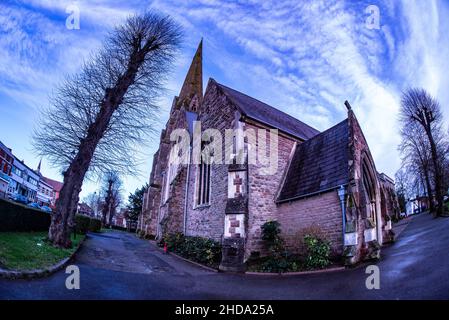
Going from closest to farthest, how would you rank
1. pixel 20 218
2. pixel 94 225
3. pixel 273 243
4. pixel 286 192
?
pixel 273 243 → pixel 286 192 → pixel 20 218 → pixel 94 225

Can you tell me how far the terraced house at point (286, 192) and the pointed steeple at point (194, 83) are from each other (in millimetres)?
15147

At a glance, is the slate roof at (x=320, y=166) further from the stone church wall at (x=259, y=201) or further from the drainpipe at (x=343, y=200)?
the stone church wall at (x=259, y=201)

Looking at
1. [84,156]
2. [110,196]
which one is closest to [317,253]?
[84,156]

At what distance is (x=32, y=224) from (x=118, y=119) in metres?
7.35

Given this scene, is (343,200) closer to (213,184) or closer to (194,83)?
(213,184)

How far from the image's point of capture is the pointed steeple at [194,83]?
1177 inches

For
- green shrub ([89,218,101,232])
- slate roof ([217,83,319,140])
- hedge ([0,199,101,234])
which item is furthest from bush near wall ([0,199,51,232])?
slate roof ([217,83,319,140])

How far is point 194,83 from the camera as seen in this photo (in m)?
31.4

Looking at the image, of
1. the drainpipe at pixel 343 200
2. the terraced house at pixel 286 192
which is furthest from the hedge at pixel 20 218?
the drainpipe at pixel 343 200

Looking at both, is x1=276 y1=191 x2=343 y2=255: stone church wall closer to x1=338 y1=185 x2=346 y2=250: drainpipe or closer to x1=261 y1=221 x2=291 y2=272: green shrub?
x1=338 y1=185 x2=346 y2=250: drainpipe

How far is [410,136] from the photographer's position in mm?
23750

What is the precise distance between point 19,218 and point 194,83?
2396cm
